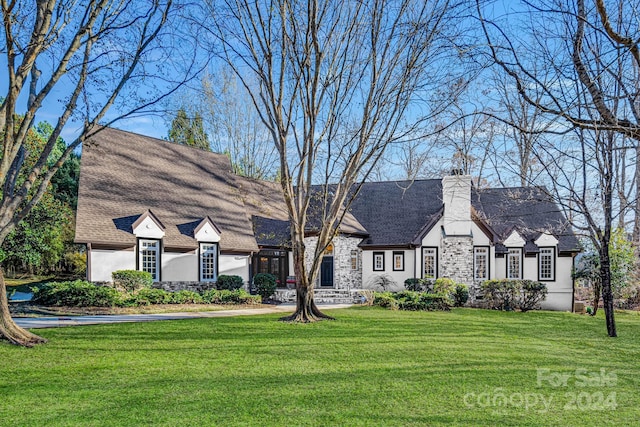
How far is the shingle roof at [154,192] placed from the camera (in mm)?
18641

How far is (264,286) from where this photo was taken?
21.8 metres

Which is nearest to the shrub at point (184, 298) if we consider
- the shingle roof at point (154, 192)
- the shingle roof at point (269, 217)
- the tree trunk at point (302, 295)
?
the shingle roof at point (154, 192)

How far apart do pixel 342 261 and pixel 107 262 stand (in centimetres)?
1208

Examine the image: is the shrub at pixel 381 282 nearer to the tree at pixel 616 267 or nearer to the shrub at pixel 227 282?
the shrub at pixel 227 282

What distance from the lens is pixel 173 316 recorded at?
14.7 m

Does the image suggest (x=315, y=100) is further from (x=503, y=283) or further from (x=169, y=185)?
(x=503, y=283)

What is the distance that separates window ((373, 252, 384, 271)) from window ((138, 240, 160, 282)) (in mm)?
11497

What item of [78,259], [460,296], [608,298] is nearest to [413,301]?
[460,296]

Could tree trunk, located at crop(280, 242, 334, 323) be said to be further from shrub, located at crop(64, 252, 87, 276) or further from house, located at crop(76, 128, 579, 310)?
shrub, located at crop(64, 252, 87, 276)

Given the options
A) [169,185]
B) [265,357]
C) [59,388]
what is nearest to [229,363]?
[265,357]

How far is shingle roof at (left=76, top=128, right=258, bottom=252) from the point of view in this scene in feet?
61.2

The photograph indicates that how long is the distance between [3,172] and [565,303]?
23679 millimetres

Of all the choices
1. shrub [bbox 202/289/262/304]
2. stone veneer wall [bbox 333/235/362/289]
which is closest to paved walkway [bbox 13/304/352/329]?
shrub [bbox 202/289/262/304]

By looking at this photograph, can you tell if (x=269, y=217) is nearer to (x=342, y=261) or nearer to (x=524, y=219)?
(x=342, y=261)
